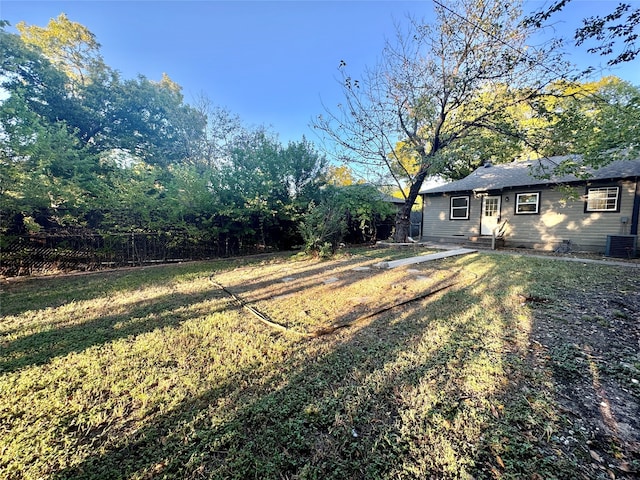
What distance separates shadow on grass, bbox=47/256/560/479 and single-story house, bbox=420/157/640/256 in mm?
7605

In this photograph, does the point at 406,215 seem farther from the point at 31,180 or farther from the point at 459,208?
the point at 31,180

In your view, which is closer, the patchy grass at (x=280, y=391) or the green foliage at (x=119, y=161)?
the patchy grass at (x=280, y=391)

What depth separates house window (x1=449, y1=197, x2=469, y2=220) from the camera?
434 inches

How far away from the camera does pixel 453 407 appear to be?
5.81 feet

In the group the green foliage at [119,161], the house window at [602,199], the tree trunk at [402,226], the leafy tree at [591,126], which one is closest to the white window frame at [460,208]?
the tree trunk at [402,226]

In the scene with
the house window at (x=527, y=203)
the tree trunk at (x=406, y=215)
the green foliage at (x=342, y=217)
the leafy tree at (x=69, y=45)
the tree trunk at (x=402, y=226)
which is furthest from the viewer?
the leafy tree at (x=69, y=45)

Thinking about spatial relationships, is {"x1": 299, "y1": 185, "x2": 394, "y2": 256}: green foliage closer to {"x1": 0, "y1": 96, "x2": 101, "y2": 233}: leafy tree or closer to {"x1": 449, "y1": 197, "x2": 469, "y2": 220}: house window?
{"x1": 449, "y1": 197, "x2": 469, "y2": 220}: house window

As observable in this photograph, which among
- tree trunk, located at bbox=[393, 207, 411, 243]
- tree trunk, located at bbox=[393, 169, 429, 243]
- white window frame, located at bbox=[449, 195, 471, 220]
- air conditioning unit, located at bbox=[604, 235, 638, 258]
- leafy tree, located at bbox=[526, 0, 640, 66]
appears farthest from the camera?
white window frame, located at bbox=[449, 195, 471, 220]

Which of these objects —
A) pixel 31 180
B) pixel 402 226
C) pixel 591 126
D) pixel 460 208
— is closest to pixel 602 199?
pixel 591 126

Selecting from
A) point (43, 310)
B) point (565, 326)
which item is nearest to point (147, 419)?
point (43, 310)

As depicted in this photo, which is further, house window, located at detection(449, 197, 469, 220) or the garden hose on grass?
house window, located at detection(449, 197, 469, 220)

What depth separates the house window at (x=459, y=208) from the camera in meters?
11.0

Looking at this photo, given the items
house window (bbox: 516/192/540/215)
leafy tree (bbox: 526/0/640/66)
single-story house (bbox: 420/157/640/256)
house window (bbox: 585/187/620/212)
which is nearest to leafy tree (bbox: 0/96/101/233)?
leafy tree (bbox: 526/0/640/66)

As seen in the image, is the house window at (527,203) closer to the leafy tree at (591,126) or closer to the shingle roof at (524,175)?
the shingle roof at (524,175)
